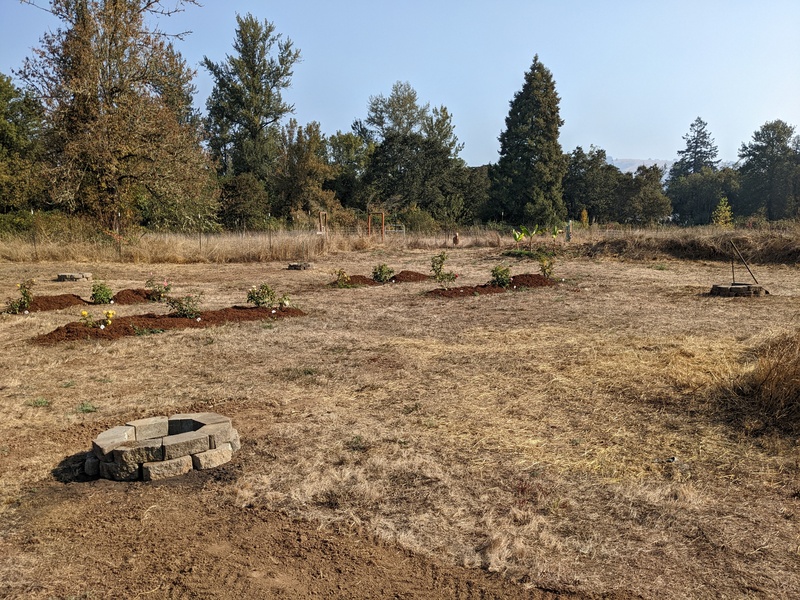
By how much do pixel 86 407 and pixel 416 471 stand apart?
3389 millimetres

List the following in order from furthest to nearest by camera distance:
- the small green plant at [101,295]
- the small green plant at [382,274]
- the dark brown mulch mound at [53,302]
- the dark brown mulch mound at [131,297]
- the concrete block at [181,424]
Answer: the small green plant at [382,274]
the dark brown mulch mound at [131,297]
the small green plant at [101,295]
the dark brown mulch mound at [53,302]
the concrete block at [181,424]

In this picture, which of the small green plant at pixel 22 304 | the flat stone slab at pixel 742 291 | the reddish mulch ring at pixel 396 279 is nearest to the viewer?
the small green plant at pixel 22 304

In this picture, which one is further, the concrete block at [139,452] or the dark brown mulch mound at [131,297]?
the dark brown mulch mound at [131,297]

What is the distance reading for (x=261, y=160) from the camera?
138 feet

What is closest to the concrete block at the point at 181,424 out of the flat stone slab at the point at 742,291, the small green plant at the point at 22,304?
the small green plant at the point at 22,304

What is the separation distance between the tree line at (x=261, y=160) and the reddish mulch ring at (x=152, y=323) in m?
16.2

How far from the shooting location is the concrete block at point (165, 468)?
13.6 feet

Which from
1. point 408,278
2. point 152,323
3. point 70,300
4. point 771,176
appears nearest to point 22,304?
point 70,300

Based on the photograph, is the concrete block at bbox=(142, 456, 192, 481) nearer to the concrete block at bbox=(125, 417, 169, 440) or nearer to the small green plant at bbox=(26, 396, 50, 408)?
the concrete block at bbox=(125, 417, 169, 440)

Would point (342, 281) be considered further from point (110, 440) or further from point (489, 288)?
point (110, 440)

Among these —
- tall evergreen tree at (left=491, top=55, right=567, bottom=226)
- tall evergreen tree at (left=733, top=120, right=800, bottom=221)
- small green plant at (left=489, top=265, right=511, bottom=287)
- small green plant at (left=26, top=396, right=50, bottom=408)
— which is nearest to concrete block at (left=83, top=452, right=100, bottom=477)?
small green plant at (left=26, top=396, right=50, bottom=408)

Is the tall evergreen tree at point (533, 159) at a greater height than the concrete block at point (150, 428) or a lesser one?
greater

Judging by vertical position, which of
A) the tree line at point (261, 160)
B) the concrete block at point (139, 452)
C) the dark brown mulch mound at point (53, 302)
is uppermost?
the tree line at point (261, 160)

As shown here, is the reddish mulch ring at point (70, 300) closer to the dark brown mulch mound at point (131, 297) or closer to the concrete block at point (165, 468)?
the dark brown mulch mound at point (131, 297)
